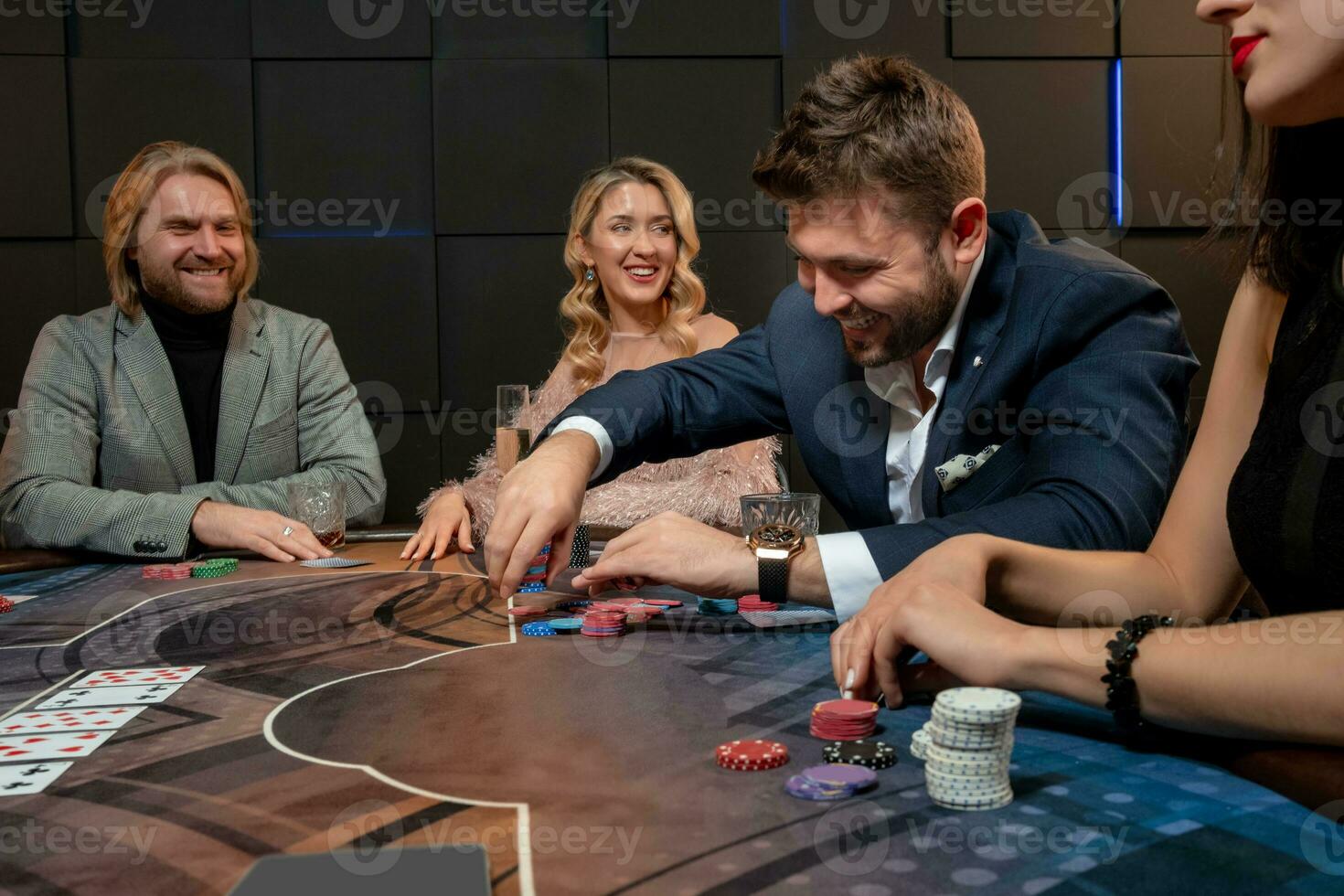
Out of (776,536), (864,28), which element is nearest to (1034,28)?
(864,28)

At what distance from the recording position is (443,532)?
253cm

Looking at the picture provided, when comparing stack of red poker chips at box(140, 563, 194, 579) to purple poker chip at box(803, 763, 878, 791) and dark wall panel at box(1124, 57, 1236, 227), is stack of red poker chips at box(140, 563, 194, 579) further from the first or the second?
dark wall panel at box(1124, 57, 1236, 227)

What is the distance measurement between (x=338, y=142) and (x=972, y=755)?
433cm

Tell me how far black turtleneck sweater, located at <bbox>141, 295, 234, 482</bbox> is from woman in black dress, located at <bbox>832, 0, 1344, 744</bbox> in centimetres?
254

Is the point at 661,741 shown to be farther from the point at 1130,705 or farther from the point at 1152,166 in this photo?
the point at 1152,166

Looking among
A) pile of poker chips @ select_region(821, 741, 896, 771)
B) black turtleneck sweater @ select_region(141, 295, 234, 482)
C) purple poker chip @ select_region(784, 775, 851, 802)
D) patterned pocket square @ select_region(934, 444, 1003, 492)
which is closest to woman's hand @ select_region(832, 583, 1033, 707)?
pile of poker chips @ select_region(821, 741, 896, 771)

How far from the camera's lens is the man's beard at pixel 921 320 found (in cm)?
189

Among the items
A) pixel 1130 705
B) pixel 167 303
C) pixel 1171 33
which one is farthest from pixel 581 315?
pixel 1130 705

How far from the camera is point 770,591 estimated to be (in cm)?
169

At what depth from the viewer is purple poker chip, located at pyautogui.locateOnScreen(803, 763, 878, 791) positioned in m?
1.00

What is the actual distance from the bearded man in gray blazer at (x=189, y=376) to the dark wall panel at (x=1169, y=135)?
11.4 feet

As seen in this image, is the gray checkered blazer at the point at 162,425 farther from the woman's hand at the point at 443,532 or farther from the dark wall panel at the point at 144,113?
the dark wall panel at the point at 144,113

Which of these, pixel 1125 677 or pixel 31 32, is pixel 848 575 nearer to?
pixel 1125 677

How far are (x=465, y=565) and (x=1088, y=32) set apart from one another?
3908 mm
